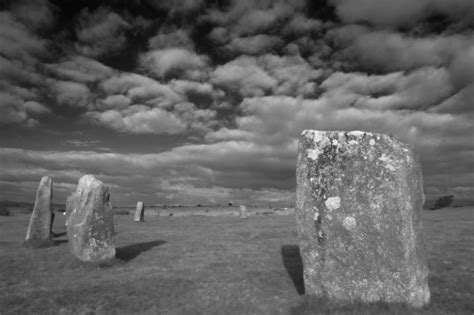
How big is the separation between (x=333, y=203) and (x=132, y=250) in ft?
51.9

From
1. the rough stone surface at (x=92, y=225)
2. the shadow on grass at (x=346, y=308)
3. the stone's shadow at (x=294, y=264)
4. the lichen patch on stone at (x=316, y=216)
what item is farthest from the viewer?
the rough stone surface at (x=92, y=225)

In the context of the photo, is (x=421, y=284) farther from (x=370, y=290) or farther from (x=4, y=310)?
(x=4, y=310)

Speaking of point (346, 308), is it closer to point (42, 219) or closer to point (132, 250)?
point (132, 250)

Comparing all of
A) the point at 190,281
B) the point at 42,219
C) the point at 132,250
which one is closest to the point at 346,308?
the point at 190,281

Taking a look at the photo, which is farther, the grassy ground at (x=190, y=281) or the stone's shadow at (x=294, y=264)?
the stone's shadow at (x=294, y=264)

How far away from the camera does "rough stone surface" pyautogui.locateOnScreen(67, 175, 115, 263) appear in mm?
18562

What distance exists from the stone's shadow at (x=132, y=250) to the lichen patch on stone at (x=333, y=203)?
12925mm

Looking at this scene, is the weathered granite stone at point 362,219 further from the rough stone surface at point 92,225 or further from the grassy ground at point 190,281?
the rough stone surface at point 92,225

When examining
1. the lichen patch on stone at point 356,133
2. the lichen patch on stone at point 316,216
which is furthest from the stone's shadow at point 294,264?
the lichen patch on stone at point 356,133

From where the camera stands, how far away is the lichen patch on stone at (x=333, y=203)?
1113 centimetres

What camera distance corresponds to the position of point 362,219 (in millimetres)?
10891

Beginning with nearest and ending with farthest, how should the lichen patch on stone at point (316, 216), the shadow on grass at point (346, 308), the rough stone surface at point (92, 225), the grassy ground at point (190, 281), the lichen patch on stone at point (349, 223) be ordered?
the shadow on grass at point (346, 308)
the lichen patch on stone at point (349, 223)
the lichen patch on stone at point (316, 216)
the grassy ground at point (190, 281)
the rough stone surface at point (92, 225)

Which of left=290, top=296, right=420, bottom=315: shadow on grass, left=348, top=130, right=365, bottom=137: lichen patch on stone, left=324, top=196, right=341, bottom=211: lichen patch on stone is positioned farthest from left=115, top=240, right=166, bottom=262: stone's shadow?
left=348, top=130, right=365, bottom=137: lichen patch on stone

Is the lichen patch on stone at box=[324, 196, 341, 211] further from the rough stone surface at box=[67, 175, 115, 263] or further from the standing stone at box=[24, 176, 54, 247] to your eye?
the standing stone at box=[24, 176, 54, 247]
